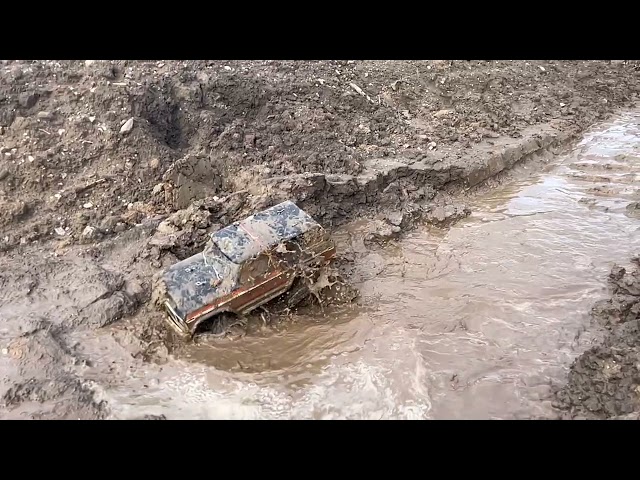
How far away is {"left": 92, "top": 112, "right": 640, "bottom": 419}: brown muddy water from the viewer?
246 inches

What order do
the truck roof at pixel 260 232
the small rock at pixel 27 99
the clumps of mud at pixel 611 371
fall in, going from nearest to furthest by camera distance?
the clumps of mud at pixel 611 371
the truck roof at pixel 260 232
the small rock at pixel 27 99

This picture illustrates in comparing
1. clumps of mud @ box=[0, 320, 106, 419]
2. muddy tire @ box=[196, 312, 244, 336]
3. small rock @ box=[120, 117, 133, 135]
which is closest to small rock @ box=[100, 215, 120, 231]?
small rock @ box=[120, 117, 133, 135]

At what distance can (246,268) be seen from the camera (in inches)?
275

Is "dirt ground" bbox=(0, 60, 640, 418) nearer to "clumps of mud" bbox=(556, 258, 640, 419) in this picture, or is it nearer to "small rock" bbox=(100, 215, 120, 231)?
"small rock" bbox=(100, 215, 120, 231)

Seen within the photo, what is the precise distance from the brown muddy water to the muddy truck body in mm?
513

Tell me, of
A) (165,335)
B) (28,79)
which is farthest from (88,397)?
(28,79)

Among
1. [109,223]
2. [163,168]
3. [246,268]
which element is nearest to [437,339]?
[246,268]

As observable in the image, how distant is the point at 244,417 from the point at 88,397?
6.06 ft

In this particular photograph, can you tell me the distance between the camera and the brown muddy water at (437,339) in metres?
6.25

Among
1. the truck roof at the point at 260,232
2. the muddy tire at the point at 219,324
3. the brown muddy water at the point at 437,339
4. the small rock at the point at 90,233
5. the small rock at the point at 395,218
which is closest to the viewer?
the brown muddy water at the point at 437,339

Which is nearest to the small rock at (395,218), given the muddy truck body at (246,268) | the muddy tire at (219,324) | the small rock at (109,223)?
the muddy truck body at (246,268)

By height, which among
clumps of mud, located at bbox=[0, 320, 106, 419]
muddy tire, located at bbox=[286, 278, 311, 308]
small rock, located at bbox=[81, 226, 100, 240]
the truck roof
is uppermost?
the truck roof

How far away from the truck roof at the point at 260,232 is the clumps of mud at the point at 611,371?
3857 mm

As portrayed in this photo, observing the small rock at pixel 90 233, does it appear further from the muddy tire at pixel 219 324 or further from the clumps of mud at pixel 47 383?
the muddy tire at pixel 219 324
